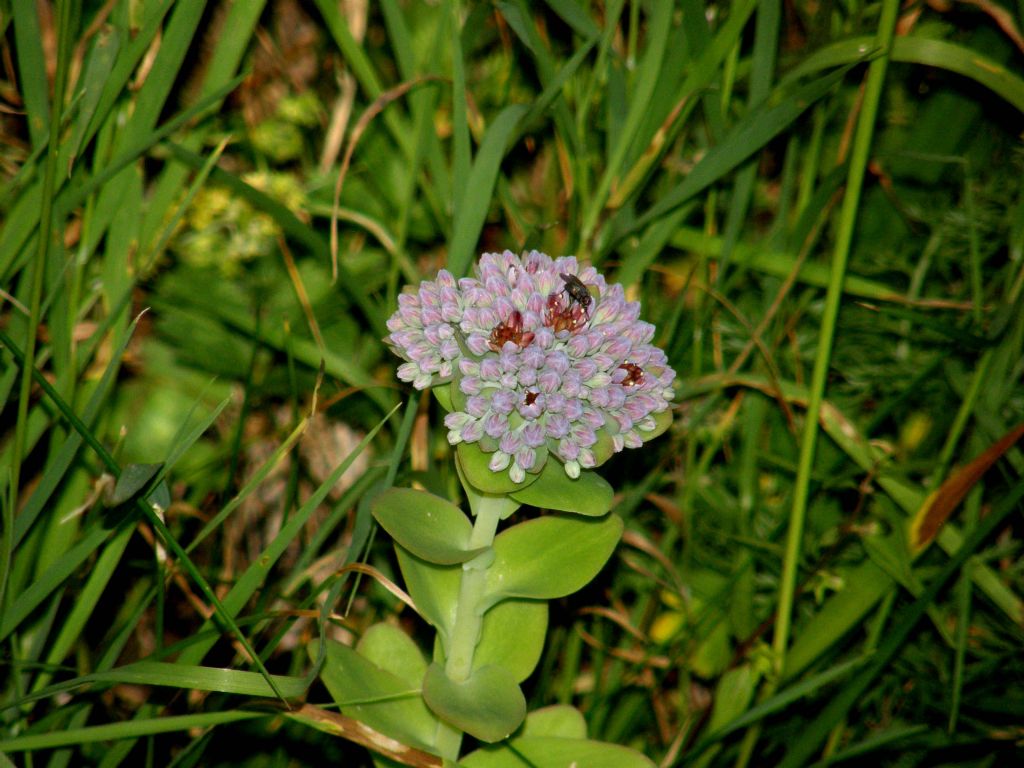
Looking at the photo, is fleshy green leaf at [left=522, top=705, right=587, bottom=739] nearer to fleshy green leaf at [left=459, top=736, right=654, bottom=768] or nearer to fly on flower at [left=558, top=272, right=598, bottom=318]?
fleshy green leaf at [left=459, top=736, right=654, bottom=768]

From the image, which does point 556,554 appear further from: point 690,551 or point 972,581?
point 972,581

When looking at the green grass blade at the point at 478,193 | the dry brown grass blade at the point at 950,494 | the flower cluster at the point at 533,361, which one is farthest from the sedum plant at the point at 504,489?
the dry brown grass blade at the point at 950,494

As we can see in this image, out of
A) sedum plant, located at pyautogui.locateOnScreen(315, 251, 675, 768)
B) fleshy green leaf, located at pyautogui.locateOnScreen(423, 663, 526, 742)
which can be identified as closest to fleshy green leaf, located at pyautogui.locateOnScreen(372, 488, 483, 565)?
sedum plant, located at pyautogui.locateOnScreen(315, 251, 675, 768)

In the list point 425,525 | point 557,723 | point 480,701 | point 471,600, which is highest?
point 425,525

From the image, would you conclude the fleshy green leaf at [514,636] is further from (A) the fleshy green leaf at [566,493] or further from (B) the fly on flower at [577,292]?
(B) the fly on flower at [577,292]

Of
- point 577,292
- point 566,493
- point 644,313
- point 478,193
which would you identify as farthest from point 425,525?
point 644,313

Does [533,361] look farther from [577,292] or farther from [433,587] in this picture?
[433,587]
